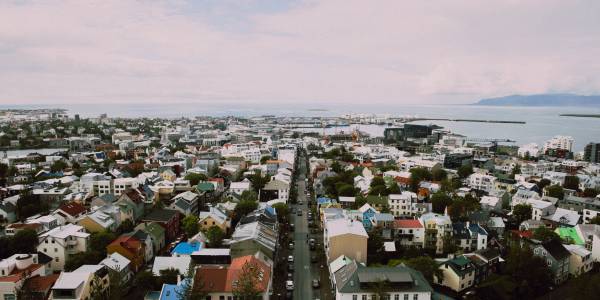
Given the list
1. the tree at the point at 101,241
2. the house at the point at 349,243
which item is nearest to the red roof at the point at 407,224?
the house at the point at 349,243

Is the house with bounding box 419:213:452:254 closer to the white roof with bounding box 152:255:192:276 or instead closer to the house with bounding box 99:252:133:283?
the white roof with bounding box 152:255:192:276

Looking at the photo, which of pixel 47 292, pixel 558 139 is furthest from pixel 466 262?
pixel 558 139

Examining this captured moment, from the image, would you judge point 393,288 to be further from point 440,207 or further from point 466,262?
point 440,207

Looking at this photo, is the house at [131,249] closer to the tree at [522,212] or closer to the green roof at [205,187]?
the green roof at [205,187]

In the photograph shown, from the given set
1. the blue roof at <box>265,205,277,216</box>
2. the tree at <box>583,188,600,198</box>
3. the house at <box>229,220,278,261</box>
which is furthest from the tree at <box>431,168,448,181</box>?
the house at <box>229,220,278,261</box>

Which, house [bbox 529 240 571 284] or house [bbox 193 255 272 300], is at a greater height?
house [bbox 193 255 272 300]

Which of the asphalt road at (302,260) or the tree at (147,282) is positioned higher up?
the tree at (147,282)
